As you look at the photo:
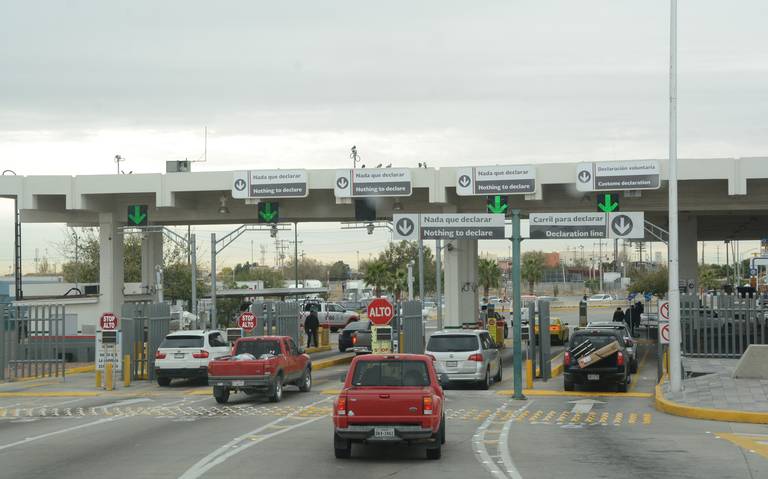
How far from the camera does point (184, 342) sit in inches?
1169

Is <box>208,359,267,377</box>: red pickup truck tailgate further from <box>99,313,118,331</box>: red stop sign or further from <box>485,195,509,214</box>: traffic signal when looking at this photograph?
<box>485,195,509,214</box>: traffic signal

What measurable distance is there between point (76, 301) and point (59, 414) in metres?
22.1

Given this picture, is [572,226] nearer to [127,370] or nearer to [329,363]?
[329,363]

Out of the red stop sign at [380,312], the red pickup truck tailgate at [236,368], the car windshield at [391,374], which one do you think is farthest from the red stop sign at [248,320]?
the car windshield at [391,374]

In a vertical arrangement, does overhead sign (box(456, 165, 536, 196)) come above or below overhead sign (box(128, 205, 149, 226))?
above

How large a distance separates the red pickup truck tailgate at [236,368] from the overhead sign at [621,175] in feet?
54.5

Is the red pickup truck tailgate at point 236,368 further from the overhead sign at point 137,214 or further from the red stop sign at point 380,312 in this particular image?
the overhead sign at point 137,214

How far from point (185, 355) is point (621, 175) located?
1676cm

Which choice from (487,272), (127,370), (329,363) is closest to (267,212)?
(329,363)

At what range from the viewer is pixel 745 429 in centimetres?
1878

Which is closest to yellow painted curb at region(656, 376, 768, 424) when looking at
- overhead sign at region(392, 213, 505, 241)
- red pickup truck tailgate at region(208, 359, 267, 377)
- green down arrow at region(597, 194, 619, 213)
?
overhead sign at region(392, 213, 505, 241)

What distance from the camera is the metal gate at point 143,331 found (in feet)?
105

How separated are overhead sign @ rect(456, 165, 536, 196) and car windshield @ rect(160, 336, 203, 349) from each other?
11.9m

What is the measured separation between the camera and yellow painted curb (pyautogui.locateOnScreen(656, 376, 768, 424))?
19.8 metres
